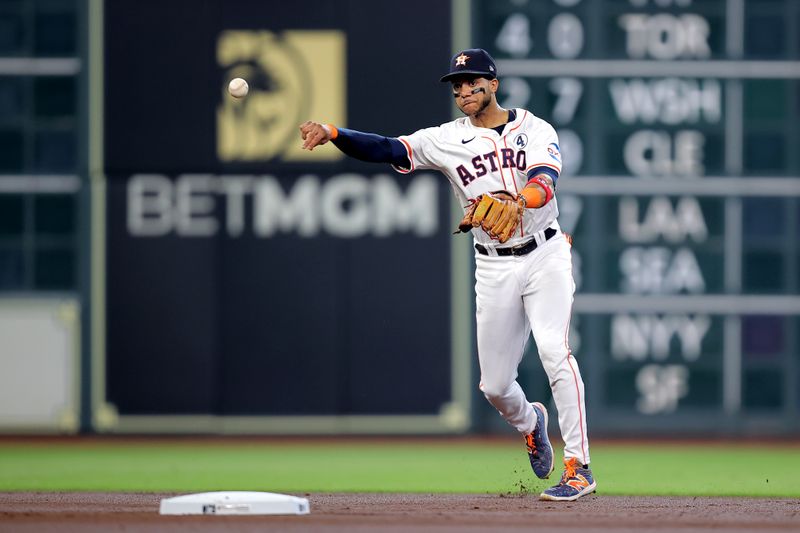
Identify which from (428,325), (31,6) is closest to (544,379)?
(428,325)

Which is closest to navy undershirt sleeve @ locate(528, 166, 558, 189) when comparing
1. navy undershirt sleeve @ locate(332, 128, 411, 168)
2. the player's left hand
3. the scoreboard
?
navy undershirt sleeve @ locate(332, 128, 411, 168)

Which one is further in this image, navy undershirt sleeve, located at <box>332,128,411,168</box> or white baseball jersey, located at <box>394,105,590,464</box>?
navy undershirt sleeve, located at <box>332,128,411,168</box>

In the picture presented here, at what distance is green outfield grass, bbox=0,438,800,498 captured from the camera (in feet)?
27.2

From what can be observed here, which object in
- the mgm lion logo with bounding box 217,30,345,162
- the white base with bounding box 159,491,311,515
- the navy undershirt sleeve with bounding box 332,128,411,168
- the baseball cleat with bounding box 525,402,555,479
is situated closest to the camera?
the white base with bounding box 159,491,311,515

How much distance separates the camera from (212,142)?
12.1m

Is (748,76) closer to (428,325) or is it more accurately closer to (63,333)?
(428,325)

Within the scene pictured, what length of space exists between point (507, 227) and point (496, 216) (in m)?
0.07

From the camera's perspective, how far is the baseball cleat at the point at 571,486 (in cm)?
694

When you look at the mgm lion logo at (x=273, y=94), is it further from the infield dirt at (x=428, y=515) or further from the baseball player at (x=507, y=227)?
the infield dirt at (x=428, y=515)

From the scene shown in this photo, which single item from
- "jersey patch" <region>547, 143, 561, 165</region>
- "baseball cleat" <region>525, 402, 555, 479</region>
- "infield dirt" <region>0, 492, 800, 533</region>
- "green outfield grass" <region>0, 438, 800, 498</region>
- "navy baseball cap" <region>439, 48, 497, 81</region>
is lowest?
"green outfield grass" <region>0, 438, 800, 498</region>

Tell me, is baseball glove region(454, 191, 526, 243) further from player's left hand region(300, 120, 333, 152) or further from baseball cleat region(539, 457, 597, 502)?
baseball cleat region(539, 457, 597, 502)

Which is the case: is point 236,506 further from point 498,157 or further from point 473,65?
point 473,65

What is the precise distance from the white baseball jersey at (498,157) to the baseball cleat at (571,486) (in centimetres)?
109

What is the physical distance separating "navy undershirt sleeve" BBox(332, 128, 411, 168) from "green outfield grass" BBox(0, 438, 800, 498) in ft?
6.00
